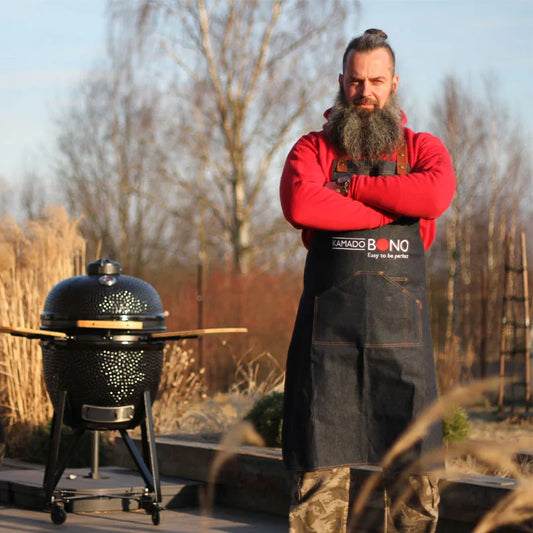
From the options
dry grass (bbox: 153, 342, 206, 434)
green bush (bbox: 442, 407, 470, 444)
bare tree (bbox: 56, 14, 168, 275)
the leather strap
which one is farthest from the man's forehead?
bare tree (bbox: 56, 14, 168, 275)

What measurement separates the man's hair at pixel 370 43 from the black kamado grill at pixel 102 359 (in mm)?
1790

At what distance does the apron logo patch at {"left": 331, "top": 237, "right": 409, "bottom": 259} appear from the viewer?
10.1 ft

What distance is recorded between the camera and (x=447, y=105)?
27656 mm

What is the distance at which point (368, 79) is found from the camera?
315 cm

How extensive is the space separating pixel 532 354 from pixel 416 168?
7.61 meters

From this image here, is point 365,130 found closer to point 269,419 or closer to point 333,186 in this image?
point 333,186

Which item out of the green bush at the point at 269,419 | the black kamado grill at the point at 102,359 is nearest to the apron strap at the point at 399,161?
the black kamado grill at the point at 102,359

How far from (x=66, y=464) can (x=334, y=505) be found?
2089 millimetres

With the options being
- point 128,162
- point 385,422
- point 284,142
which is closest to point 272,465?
point 385,422

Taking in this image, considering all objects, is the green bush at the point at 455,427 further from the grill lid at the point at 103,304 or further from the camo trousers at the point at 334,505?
the camo trousers at the point at 334,505

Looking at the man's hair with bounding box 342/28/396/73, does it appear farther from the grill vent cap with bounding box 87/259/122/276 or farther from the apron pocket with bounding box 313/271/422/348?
the grill vent cap with bounding box 87/259/122/276

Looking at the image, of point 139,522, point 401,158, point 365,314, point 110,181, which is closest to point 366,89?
point 401,158

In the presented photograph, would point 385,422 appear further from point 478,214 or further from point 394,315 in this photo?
point 478,214

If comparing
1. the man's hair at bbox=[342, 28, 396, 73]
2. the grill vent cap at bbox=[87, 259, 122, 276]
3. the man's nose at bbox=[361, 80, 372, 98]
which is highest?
the man's hair at bbox=[342, 28, 396, 73]
